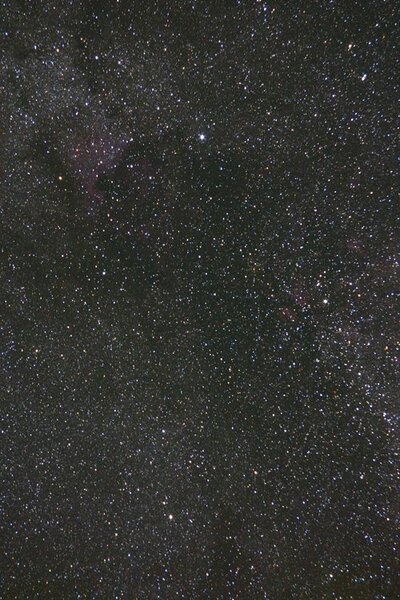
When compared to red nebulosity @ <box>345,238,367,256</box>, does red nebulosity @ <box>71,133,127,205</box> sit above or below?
above

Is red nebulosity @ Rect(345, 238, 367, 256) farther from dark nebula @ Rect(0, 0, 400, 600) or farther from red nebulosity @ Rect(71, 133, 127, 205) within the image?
red nebulosity @ Rect(71, 133, 127, 205)

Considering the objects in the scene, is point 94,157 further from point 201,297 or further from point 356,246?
point 356,246

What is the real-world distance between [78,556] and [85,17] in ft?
4.91

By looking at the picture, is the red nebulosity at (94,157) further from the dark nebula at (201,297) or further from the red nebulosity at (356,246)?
the red nebulosity at (356,246)

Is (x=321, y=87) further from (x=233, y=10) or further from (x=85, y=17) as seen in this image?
(x=85, y=17)

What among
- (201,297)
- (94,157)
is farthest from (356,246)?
(94,157)

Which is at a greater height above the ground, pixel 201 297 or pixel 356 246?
pixel 356 246

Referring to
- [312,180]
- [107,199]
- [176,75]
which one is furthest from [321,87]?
[107,199]

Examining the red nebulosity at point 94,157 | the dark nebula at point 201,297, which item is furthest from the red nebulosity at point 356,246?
the red nebulosity at point 94,157

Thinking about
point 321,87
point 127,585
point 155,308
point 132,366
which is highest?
point 321,87

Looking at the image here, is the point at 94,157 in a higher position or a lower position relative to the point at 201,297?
higher

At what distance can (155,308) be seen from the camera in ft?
3.00

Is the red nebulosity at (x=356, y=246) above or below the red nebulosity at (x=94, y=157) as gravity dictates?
below

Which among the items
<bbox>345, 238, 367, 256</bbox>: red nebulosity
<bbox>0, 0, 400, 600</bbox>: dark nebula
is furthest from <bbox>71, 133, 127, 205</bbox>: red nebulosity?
<bbox>345, 238, 367, 256</bbox>: red nebulosity
